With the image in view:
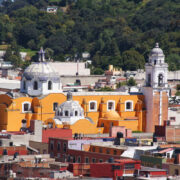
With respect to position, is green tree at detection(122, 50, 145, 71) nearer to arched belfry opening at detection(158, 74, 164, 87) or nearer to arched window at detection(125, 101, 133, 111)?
arched window at detection(125, 101, 133, 111)

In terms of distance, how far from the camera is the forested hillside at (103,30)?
159250mm

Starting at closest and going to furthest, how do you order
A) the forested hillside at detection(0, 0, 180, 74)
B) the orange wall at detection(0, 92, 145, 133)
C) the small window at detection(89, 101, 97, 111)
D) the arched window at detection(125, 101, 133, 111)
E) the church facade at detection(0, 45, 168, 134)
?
the church facade at detection(0, 45, 168, 134)
the orange wall at detection(0, 92, 145, 133)
the small window at detection(89, 101, 97, 111)
the arched window at detection(125, 101, 133, 111)
the forested hillside at detection(0, 0, 180, 74)

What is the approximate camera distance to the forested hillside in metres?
159

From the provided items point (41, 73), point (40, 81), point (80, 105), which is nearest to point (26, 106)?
point (40, 81)

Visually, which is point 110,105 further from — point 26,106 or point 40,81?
point 26,106

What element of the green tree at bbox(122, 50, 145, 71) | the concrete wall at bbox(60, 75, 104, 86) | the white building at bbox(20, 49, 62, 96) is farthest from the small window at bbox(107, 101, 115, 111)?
the green tree at bbox(122, 50, 145, 71)

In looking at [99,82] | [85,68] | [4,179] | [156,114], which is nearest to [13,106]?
[156,114]

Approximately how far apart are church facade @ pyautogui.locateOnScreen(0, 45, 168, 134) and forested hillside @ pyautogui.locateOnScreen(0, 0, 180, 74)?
56109 mm

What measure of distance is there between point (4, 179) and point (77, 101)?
33661 mm

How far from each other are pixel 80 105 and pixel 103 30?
287 feet

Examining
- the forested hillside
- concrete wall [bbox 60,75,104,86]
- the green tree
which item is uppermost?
the forested hillside

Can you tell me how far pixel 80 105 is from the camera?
91.1m

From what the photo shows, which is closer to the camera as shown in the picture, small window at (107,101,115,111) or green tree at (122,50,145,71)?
small window at (107,101,115,111)

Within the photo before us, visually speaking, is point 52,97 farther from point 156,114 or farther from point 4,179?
→ point 4,179
